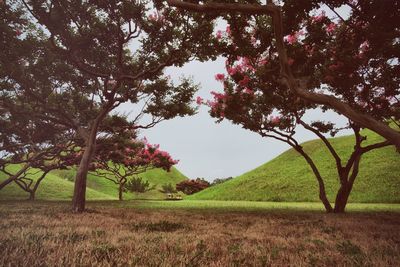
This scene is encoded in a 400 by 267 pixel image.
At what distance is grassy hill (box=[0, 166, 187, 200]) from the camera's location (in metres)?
34.7

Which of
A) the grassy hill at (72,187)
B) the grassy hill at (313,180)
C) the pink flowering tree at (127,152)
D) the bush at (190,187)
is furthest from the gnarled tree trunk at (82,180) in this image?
the bush at (190,187)

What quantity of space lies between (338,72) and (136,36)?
1013cm

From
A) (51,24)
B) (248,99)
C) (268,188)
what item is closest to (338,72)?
(248,99)

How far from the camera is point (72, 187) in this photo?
41.8m

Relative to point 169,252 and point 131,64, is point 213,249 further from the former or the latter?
point 131,64

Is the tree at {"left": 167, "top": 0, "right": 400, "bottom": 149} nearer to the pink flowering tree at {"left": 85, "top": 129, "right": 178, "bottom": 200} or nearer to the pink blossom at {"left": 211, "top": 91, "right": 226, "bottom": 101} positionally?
the pink blossom at {"left": 211, "top": 91, "right": 226, "bottom": 101}

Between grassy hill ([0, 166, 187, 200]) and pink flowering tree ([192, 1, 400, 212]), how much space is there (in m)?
24.9

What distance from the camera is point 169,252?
4.47 m

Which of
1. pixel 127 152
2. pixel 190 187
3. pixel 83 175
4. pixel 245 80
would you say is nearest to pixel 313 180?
pixel 127 152

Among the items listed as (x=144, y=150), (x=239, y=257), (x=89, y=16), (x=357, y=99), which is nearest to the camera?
(x=239, y=257)

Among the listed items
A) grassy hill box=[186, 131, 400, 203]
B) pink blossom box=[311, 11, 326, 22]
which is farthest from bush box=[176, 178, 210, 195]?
pink blossom box=[311, 11, 326, 22]

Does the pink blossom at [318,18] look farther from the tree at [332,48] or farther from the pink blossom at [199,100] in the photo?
the pink blossom at [199,100]

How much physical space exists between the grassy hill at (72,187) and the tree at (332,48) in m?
29.9

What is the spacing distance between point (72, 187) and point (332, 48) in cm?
3785
